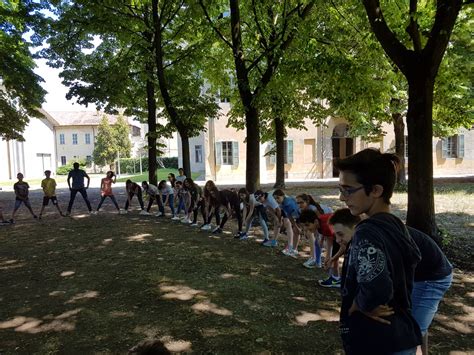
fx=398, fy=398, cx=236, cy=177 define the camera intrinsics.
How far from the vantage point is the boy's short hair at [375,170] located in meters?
1.83

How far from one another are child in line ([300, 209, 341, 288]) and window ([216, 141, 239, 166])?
904 inches

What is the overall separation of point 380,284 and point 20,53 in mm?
20495

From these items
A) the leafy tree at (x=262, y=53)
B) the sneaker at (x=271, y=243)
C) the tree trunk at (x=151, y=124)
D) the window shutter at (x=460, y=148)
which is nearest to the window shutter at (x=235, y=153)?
the tree trunk at (x=151, y=124)

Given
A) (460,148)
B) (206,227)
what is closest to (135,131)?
(460,148)

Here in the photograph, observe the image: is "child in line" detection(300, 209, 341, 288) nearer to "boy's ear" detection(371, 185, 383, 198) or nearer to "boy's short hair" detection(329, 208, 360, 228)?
"boy's short hair" detection(329, 208, 360, 228)

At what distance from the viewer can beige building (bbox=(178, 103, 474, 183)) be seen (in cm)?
2900

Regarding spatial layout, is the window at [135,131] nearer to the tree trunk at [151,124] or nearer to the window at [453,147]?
the window at [453,147]

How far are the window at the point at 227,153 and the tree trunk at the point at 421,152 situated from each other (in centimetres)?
2226

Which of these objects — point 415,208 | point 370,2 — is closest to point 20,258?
point 415,208

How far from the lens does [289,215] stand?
801 centimetres

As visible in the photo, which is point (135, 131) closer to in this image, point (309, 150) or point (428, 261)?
point (309, 150)

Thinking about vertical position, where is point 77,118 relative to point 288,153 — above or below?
above

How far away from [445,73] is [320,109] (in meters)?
9.89

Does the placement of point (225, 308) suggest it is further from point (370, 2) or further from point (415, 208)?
point (370, 2)
